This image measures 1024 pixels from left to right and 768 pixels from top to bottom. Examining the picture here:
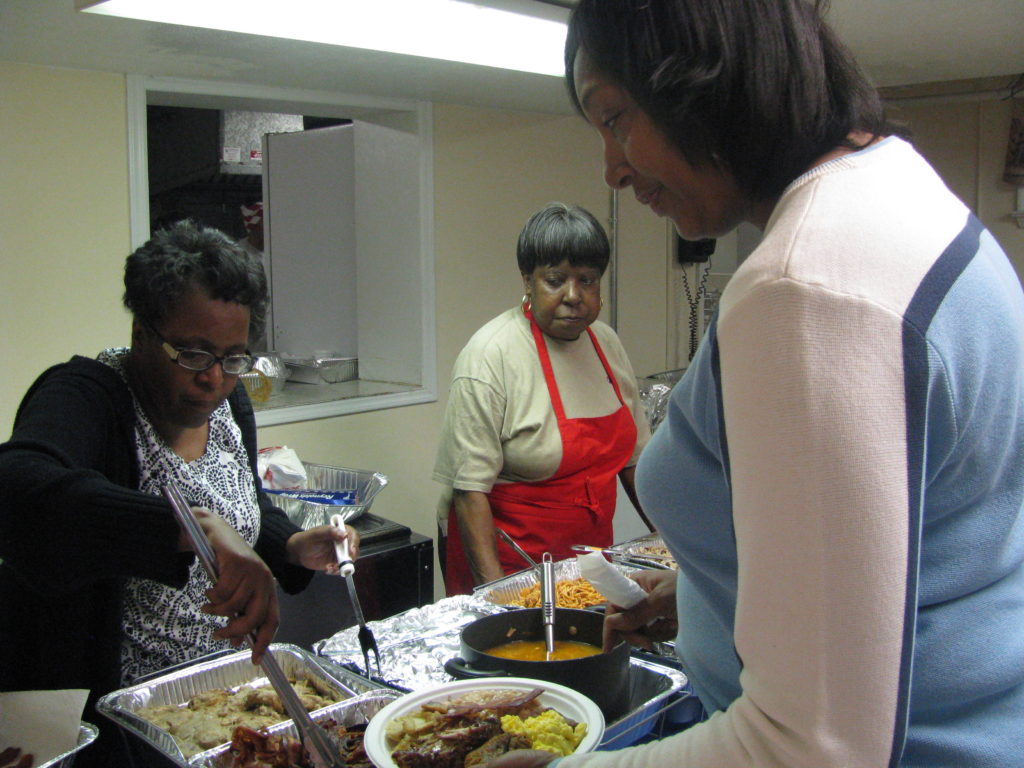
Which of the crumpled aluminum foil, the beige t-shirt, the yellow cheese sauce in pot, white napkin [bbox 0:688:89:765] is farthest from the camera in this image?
the beige t-shirt

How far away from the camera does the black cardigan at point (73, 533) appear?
1.21m

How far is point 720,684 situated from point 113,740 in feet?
3.43

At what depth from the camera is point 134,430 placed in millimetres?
1535

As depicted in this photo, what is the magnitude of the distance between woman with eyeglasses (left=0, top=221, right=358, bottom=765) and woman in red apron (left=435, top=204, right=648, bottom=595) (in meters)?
0.77

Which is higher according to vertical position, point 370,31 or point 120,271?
point 370,31

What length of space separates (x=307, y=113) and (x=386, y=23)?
129 cm

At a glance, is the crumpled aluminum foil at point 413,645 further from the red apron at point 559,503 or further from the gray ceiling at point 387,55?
the gray ceiling at point 387,55

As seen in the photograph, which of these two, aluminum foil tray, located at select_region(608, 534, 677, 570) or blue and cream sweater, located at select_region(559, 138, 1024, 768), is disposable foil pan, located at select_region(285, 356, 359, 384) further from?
blue and cream sweater, located at select_region(559, 138, 1024, 768)

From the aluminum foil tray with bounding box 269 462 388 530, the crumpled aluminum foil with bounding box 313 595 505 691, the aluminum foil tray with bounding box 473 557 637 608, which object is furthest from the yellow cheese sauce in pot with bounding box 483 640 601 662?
the aluminum foil tray with bounding box 269 462 388 530

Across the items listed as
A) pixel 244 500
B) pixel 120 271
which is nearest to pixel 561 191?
pixel 120 271

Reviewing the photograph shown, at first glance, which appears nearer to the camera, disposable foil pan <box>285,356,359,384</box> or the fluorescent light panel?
the fluorescent light panel

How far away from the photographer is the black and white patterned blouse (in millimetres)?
1559

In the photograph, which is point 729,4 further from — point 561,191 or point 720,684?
point 561,191

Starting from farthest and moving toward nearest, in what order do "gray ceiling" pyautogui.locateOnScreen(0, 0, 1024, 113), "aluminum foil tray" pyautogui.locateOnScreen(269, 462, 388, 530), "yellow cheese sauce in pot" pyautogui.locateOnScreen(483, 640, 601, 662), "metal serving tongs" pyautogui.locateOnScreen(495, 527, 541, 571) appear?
"aluminum foil tray" pyautogui.locateOnScreen(269, 462, 388, 530), "metal serving tongs" pyautogui.locateOnScreen(495, 527, 541, 571), "gray ceiling" pyautogui.locateOnScreen(0, 0, 1024, 113), "yellow cheese sauce in pot" pyautogui.locateOnScreen(483, 640, 601, 662)
